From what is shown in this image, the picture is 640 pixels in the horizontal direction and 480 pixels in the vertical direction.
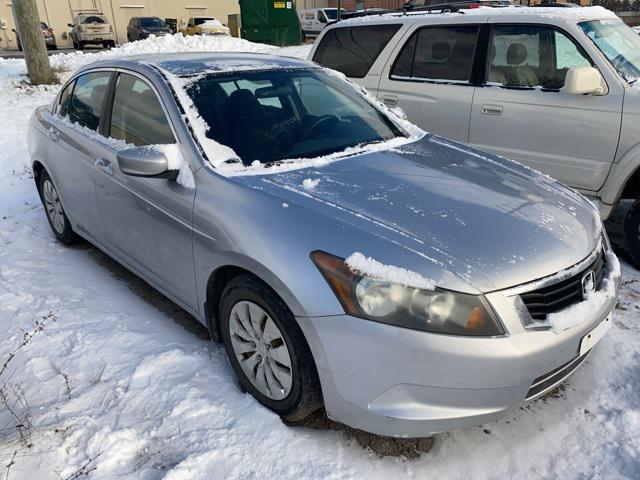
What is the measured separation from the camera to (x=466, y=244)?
2193mm

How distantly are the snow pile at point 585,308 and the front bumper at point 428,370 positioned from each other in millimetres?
33

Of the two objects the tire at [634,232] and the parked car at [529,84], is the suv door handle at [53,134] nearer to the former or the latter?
the parked car at [529,84]

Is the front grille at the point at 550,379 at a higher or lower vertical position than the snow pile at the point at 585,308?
lower

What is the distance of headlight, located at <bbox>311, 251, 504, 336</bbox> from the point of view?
79.3 inches

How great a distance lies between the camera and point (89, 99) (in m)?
3.97

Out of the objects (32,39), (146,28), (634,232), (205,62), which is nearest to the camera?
(205,62)

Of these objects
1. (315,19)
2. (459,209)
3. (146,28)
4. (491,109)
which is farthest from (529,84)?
(146,28)

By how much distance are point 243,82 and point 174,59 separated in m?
0.58

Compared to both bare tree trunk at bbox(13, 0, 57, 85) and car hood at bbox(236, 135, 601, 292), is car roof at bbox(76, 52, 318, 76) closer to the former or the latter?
car hood at bbox(236, 135, 601, 292)

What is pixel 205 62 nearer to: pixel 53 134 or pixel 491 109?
pixel 53 134

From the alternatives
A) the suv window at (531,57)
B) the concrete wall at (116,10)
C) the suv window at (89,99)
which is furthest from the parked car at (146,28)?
the suv window at (531,57)

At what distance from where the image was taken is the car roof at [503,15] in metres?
4.39

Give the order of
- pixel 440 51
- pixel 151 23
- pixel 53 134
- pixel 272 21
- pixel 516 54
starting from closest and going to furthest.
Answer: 1. pixel 53 134
2. pixel 516 54
3. pixel 440 51
4. pixel 272 21
5. pixel 151 23

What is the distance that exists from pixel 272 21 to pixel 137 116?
21249mm
